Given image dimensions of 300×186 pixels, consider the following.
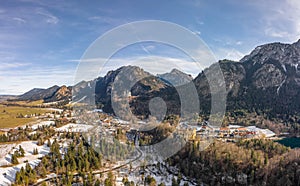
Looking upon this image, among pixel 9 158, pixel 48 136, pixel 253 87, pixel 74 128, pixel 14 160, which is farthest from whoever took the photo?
pixel 253 87

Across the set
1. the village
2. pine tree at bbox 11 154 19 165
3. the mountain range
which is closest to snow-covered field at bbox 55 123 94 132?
the village

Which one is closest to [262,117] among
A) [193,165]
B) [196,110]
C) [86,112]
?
[196,110]

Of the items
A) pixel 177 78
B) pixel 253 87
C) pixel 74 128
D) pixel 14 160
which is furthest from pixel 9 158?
pixel 177 78

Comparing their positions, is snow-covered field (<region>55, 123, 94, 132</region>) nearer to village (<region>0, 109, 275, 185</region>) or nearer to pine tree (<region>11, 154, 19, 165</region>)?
village (<region>0, 109, 275, 185</region>)

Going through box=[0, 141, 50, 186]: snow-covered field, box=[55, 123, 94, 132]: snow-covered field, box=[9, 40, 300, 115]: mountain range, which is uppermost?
box=[9, 40, 300, 115]: mountain range

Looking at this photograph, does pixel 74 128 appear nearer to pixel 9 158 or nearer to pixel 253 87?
pixel 9 158

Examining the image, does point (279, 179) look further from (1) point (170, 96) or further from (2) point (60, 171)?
(1) point (170, 96)

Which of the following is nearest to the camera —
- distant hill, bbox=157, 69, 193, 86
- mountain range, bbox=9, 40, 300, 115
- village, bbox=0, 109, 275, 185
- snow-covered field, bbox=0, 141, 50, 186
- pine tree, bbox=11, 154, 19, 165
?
snow-covered field, bbox=0, 141, 50, 186

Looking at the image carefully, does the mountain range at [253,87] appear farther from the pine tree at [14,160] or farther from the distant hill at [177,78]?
the pine tree at [14,160]

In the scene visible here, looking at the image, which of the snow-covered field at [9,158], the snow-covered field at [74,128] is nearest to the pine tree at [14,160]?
the snow-covered field at [9,158]
